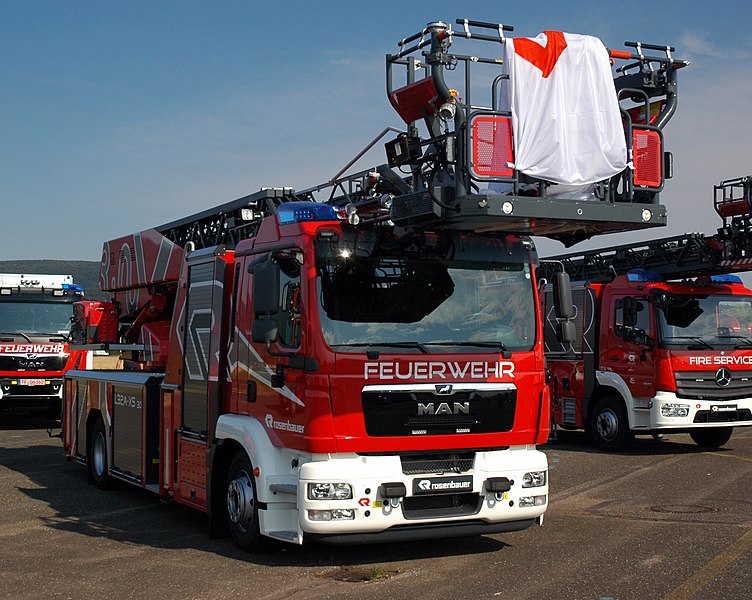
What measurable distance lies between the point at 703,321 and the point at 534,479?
7.92 m

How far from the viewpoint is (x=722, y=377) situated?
1515cm

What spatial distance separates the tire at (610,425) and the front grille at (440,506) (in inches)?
324

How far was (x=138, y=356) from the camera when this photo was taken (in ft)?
40.0

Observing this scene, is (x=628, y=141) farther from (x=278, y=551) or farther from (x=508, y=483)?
(x=278, y=551)

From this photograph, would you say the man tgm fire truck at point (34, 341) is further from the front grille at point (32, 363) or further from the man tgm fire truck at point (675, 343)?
the man tgm fire truck at point (675, 343)

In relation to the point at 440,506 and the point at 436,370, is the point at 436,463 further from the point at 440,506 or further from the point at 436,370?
the point at 436,370

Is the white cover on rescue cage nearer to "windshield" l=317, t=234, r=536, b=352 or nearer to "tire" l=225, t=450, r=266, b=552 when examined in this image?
"windshield" l=317, t=234, r=536, b=352

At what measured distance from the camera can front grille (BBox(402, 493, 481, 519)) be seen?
25.6 ft

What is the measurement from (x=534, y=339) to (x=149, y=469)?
171 inches

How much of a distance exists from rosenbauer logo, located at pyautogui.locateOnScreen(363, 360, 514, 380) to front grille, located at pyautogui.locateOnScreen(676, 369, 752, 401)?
7607 millimetres

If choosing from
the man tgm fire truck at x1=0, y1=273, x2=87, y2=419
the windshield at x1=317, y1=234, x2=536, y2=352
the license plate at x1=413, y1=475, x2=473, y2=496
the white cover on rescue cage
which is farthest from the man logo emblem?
the man tgm fire truck at x1=0, y1=273, x2=87, y2=419

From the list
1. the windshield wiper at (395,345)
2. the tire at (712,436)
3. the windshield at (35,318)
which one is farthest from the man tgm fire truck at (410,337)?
the windshield at (35,318)

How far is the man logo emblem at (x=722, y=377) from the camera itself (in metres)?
15.1

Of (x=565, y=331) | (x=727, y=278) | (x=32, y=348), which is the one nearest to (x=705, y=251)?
(x=727, y=278)
